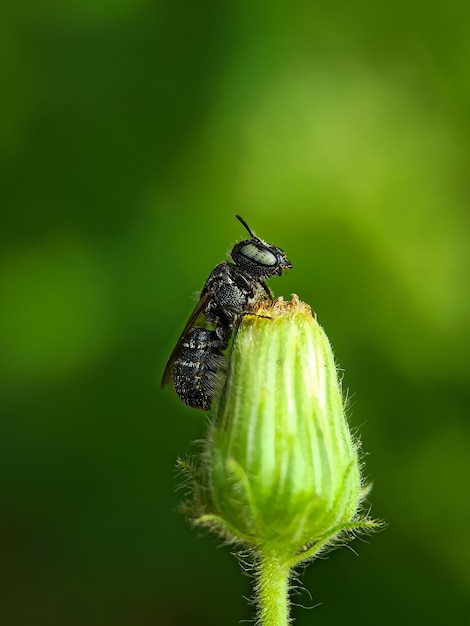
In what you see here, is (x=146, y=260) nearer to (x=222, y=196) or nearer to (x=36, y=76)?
(x=222, y=196)

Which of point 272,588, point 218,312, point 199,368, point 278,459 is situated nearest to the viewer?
point 278,459

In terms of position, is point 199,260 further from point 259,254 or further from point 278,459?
point 278,459

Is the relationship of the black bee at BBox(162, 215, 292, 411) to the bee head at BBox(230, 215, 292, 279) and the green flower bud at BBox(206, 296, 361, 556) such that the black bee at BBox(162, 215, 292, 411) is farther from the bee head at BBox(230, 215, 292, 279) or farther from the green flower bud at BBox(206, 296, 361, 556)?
the green flower bud at BBox(206, 296, 361, 556)

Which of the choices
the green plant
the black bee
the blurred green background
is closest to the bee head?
the black bee

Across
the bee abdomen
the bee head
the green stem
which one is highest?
the bee head

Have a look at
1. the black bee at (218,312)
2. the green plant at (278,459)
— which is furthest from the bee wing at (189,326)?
the green plant at (278,459)

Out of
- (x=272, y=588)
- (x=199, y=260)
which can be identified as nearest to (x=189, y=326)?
(x=272, y=588)
